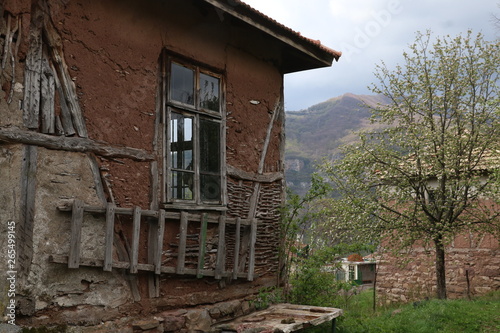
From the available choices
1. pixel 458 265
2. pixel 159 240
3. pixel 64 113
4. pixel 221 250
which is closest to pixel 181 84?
pixel 64 113

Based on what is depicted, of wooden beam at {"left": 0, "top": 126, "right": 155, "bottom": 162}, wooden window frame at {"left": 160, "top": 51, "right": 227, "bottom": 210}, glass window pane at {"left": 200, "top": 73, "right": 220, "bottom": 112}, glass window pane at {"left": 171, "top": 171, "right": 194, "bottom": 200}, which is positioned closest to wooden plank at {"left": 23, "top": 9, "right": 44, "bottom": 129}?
wooden beam at {"left": 0, "top": 126, "right": 155, "bottom": 162}

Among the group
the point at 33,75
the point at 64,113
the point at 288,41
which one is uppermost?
the point at 288,41

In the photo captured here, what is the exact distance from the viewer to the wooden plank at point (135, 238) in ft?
15.5

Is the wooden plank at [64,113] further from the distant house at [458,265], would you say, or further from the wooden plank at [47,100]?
the distant house at [458,265]

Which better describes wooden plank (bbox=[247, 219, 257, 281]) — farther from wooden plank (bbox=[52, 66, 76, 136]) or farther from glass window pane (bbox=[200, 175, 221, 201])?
wooden plank (bbox=[52, 66, 76, 136])

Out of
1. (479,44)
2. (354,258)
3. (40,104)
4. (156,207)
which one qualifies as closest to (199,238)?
(156,207)

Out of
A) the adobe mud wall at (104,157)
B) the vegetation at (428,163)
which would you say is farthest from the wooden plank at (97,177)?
the vegetation at (428,163)

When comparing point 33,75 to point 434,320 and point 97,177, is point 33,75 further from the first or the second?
point 434,320

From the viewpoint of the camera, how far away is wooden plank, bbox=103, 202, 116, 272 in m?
4.49

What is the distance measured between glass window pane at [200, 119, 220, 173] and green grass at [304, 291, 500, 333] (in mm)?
2918

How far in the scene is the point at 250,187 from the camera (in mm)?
6469

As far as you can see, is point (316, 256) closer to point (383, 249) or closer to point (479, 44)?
point (383, 249)

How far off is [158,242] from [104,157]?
106 cm

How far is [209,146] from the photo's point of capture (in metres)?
5.91
